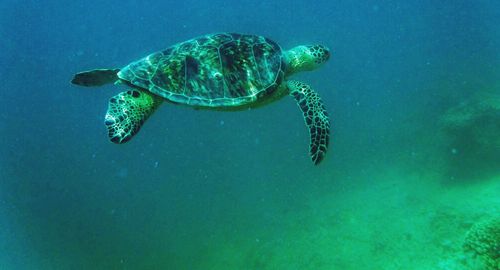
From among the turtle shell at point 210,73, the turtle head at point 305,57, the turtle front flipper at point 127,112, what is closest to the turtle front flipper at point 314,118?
the turtle shell at point 210,73

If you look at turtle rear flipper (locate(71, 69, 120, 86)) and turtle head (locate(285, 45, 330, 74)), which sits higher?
turtle rear flipper (locate(71, 69, 120, 86))

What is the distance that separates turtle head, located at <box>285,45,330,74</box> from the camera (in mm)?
6297

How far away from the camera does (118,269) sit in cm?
1071

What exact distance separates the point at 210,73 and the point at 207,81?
5.2 inches

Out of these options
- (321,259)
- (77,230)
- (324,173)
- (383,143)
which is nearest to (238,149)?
(324,173)

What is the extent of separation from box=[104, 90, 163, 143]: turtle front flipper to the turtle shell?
20 centimetres

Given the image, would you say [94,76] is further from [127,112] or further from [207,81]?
[207,81]

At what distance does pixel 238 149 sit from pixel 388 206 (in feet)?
28.6

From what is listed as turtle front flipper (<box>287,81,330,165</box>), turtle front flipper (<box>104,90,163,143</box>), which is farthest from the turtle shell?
turtle front flipper (<box>287,81,330,165</box>)

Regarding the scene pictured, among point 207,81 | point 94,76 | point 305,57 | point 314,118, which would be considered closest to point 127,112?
point 207,81

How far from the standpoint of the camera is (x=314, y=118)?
16.7 ft

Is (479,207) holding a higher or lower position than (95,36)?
higher

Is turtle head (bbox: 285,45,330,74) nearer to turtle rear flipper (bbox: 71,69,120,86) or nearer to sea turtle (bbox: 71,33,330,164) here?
sea turtle (bbox: 71,33,330,164)

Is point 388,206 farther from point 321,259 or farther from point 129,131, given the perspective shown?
point 129,131
